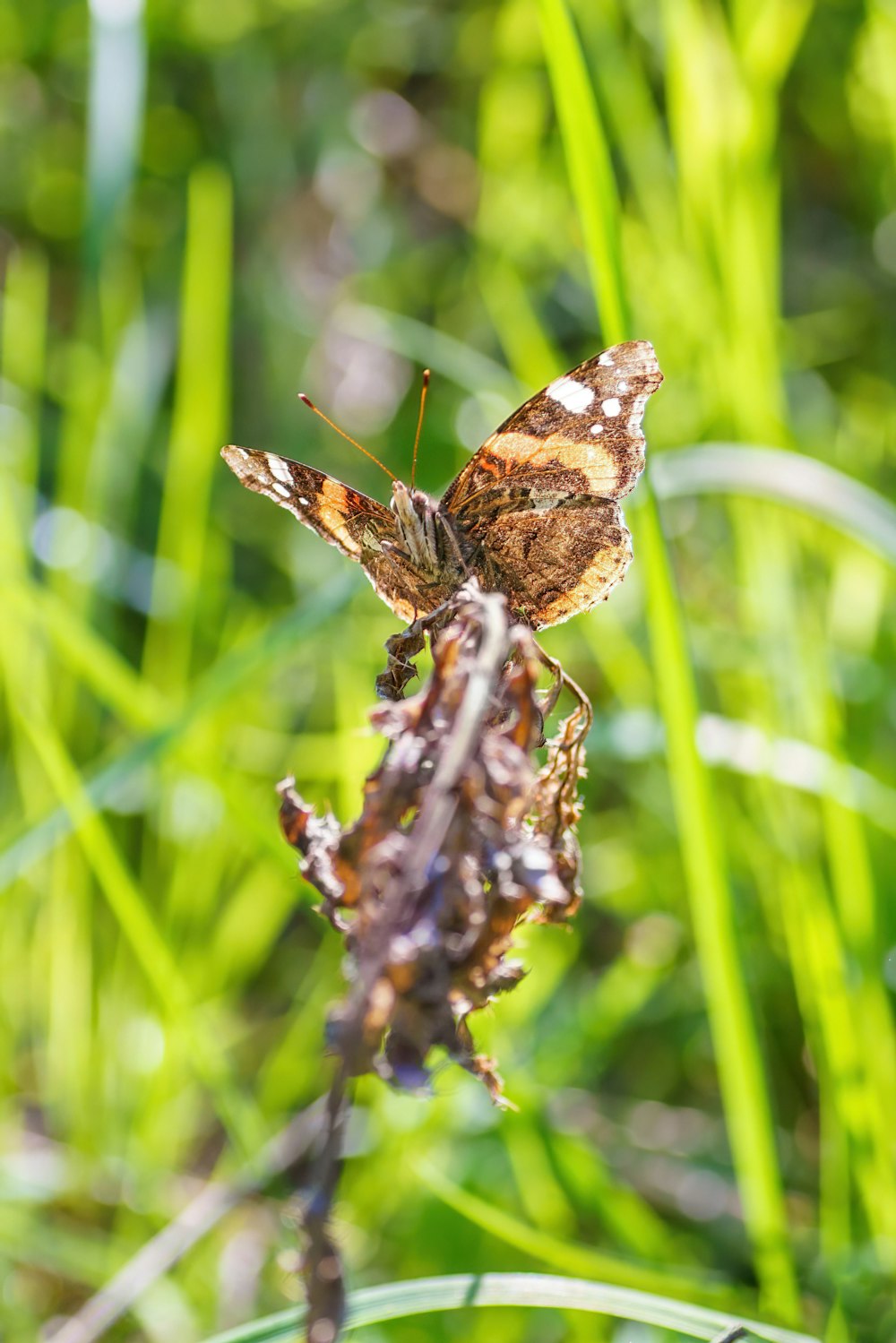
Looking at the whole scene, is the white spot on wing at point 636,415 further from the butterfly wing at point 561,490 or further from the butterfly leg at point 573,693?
the butterfly leg at point 573,693

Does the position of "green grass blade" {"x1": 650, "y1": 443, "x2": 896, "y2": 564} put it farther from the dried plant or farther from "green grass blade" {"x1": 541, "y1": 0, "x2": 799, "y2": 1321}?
the dried plant

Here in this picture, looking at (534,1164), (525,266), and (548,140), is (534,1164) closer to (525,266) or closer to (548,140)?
(525,266)

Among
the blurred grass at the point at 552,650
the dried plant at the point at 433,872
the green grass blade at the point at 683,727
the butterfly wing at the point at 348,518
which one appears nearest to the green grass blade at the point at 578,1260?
the blurred grass at the point at 552,650

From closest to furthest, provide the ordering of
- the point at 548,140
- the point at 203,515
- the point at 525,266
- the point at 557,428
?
the point at 557,428 < the point at 203,515 < the point at 525,266 < the point at 548,140

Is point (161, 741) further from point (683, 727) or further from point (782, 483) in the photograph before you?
point (782, 483)

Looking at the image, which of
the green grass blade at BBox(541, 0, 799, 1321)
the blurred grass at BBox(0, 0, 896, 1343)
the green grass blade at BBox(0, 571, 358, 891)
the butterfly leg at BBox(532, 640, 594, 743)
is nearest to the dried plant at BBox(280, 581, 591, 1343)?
the butterfly leg at BBox(532, 640, 594, 743)

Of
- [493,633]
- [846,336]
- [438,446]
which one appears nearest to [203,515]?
[438,446]

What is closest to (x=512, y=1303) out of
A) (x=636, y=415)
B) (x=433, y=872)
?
(x=433, y=872)
